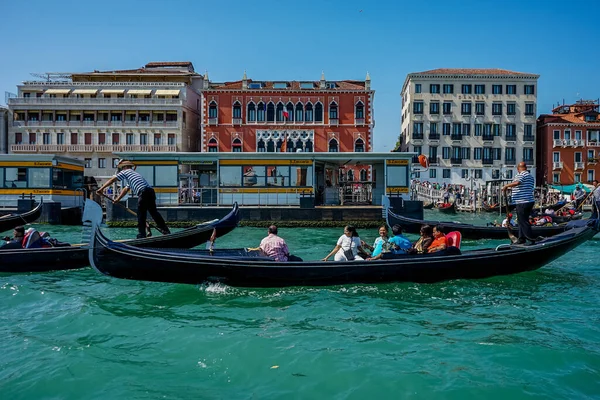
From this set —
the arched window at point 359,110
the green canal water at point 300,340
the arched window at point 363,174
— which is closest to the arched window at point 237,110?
the arched window at point 359,110

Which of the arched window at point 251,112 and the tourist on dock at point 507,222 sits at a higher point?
the arched window at point 251,112

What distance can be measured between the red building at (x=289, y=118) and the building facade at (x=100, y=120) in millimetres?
2714

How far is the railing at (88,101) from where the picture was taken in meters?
36.0

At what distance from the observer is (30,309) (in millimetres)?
7363

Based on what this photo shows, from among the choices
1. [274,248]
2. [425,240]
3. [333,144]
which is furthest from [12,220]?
[333,144]

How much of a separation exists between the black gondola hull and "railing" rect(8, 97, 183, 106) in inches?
1168

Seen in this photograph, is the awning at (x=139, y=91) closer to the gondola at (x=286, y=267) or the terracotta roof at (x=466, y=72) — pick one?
the terracotta roof at (x=466, y=72)

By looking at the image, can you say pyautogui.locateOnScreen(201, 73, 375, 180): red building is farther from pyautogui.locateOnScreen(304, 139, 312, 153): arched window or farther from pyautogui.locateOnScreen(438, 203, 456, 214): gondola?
pyautogui.locateOnScreen(438, 203, 456, 214): gondola

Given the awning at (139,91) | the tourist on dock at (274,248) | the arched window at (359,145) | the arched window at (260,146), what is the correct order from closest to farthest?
the tourist on dock at (274,248) < the arched window at (359,145) < the arched window at (260,146) < the awning at (139,91)

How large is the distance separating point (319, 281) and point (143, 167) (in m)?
13.1

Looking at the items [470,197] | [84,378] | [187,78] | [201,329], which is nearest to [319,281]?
[201,329]

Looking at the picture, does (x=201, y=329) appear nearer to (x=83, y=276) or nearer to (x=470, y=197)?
(x=83, y=276)

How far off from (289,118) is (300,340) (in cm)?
3056

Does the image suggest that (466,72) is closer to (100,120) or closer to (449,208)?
(449,208)
